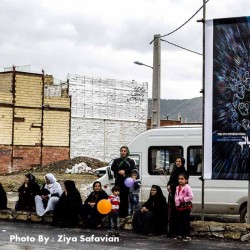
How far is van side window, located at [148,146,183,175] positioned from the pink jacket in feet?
10.4

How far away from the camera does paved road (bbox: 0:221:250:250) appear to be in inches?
447

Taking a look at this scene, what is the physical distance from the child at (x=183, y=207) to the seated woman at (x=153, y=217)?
52 cm

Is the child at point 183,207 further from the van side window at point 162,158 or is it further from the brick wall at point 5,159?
the brick wall at point 5,159

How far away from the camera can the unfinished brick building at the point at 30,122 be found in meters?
44.9

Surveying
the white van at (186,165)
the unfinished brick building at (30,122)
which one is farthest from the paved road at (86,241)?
the unfinished brick building at (30,122)

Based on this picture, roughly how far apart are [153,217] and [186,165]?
3.02m

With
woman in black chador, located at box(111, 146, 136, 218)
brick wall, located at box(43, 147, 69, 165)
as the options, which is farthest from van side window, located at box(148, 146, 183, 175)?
brick wall, located at box(43, 147, 69, 165)

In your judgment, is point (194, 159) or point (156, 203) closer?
point (156, 203)

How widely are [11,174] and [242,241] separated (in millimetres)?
33483

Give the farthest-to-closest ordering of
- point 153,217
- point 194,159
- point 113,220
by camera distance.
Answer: point 194,159
point 153,217
point 113,220

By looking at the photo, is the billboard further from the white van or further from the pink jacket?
the white van

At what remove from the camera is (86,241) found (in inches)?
477

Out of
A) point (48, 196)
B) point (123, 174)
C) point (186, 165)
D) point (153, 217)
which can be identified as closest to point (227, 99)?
point (153, 217)

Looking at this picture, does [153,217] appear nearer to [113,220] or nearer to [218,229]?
[113,220]
